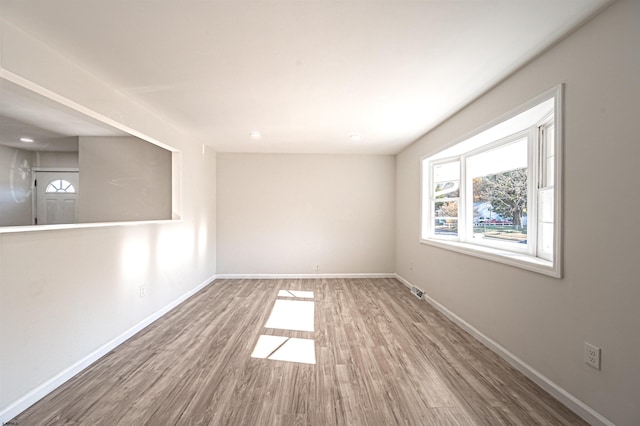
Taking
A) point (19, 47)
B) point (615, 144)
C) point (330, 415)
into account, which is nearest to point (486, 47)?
point (615, 144)

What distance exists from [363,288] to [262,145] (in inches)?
120

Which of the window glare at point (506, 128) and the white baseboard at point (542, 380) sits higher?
the window glare at point (506, 128)

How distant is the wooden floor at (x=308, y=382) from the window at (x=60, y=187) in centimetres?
254

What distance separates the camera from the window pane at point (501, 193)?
9.04 ft

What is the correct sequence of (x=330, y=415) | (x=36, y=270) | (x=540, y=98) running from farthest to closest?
(x=540, y=98) → (x=36, y=270) → (x=330, y=415)

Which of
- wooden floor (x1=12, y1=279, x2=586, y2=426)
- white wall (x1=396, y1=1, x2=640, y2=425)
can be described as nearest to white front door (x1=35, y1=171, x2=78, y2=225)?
wooden floor (x1=12, y1=279, x2=586, y2=426)

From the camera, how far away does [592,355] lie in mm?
1640

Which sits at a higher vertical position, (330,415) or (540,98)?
(540,98)

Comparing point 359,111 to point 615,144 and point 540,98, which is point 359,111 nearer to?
point 540,98

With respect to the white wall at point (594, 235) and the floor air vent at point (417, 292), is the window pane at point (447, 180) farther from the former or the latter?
the white wall at point (594, 235)

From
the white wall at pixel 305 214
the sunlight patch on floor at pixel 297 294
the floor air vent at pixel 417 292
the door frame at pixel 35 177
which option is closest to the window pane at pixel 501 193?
the floor air vent at pixel 417 292

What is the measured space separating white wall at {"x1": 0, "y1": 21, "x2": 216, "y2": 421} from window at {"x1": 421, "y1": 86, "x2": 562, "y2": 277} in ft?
11.7

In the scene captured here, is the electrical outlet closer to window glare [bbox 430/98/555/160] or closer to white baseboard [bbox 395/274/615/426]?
white baseboard [bbox 395/274/615/426]

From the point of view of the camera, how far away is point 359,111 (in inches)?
124
